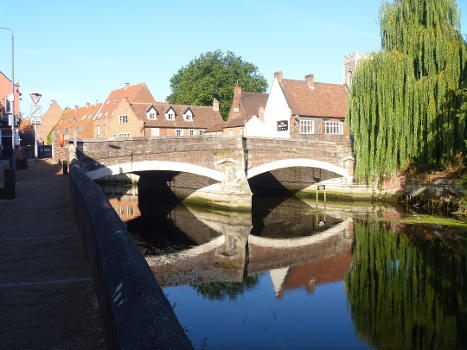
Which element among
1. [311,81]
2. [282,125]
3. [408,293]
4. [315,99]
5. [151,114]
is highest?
[311,81]

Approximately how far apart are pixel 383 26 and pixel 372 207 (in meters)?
9.72

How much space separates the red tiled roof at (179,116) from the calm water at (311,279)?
902 inches

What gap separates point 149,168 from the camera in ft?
70.4

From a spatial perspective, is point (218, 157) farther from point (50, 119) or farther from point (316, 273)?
point (50, 119)

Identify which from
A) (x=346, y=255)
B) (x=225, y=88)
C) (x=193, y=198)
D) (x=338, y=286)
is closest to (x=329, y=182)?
(x=193, y=198)

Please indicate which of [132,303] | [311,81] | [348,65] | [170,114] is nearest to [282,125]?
[311,81]

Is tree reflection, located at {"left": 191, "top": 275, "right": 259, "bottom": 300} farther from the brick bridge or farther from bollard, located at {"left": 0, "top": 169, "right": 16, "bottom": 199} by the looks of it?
the brick bridge

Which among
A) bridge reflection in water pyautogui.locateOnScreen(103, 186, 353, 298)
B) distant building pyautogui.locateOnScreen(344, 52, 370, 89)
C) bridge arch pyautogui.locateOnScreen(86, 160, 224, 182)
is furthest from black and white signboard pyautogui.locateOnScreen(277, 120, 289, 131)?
bridge arch pyautogui.locateOnScreen(86, 160, 224, 182)

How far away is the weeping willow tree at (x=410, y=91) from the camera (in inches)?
807

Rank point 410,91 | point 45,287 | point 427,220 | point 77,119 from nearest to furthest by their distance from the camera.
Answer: point 45,287 < point 427,220 < point 410,91 < point 77,119

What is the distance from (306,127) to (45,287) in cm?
3100

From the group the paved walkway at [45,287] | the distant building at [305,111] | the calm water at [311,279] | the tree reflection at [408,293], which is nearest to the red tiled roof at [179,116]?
the distant building at [305,111]

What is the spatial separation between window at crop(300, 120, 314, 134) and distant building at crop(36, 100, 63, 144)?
50.1m

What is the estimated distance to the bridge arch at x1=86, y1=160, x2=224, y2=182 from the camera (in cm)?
1972
